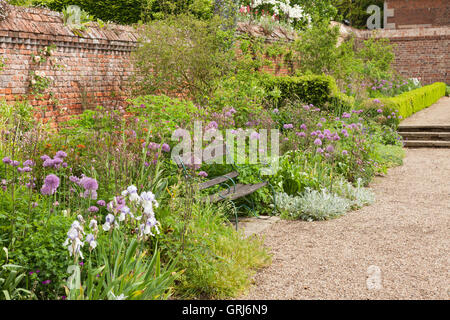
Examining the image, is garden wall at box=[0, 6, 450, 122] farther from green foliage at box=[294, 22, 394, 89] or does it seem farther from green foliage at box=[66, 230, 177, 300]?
green foliage at box=[294, 22, 394, 89]

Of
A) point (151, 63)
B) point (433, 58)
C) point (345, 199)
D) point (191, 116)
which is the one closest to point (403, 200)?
point (345, 199)

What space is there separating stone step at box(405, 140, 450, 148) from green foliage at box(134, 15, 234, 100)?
516cm

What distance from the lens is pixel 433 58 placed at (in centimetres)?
2189

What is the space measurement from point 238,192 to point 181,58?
14.4ft

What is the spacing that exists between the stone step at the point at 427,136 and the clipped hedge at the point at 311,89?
250 cm

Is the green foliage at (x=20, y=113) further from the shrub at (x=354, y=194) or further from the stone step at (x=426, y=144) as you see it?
the stone step at (x=426, y=144)

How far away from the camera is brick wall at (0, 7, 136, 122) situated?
725cm

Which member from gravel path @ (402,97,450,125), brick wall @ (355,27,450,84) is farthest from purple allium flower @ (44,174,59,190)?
brick wall @ (355,27,450,84)

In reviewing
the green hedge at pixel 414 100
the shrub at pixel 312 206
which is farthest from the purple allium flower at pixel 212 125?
the green hedge at pixel 414 100

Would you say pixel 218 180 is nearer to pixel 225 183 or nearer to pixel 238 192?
pixel 238 192

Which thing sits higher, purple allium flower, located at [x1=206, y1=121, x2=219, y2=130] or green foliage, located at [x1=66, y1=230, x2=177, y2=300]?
purple allium flower, located at [x1=206, y1=121, x2=219, y2=130]

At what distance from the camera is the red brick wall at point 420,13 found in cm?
2653

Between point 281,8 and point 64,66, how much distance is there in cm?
1116
